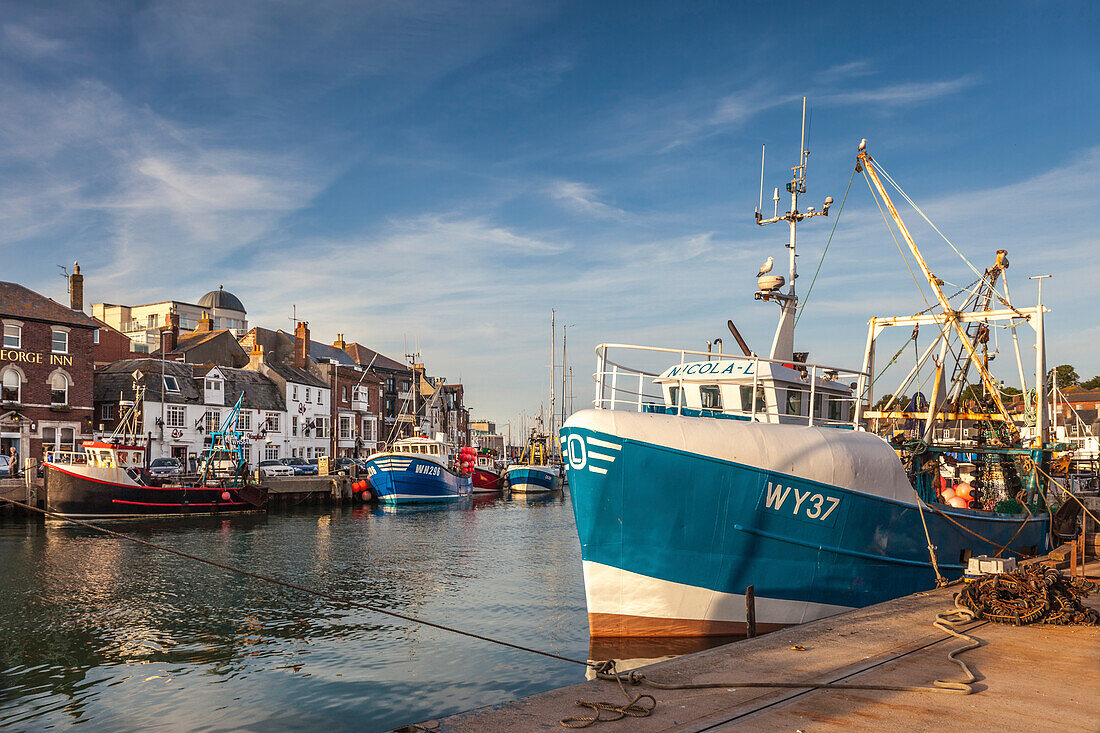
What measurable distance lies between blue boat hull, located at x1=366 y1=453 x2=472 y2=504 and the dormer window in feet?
71.1

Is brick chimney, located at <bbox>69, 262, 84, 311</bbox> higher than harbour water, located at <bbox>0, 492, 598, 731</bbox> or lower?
higher

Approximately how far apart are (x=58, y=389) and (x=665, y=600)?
156 feet

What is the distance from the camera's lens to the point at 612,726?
6.44m

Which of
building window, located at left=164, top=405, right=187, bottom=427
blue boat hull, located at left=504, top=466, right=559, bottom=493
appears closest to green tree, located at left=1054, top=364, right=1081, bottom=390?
blue boat hull, located at left=504, top=466, right=559, bottom=493

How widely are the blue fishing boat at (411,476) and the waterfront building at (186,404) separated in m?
13.8

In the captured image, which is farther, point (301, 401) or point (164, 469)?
point (301, 401)

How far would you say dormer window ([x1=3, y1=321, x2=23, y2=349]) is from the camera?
45312mm

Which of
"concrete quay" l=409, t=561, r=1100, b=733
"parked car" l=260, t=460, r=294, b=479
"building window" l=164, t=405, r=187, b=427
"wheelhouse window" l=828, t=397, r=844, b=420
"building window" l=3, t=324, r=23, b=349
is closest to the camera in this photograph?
"concrete quay" l=409, t=561, r=1100, b=733

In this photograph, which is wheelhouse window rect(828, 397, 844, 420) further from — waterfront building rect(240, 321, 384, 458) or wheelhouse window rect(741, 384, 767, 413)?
waterfront building rect(240, 321, 384, 458)

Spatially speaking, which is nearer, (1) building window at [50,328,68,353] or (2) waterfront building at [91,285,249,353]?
(1) building window at [50,328,68,353]

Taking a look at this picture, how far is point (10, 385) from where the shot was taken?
45375 millimetres

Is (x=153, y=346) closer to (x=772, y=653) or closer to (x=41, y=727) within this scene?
(x=41, y=727)

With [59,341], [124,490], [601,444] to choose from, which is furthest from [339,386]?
[601,444]

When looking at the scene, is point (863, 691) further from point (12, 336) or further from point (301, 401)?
point (301, 401)
